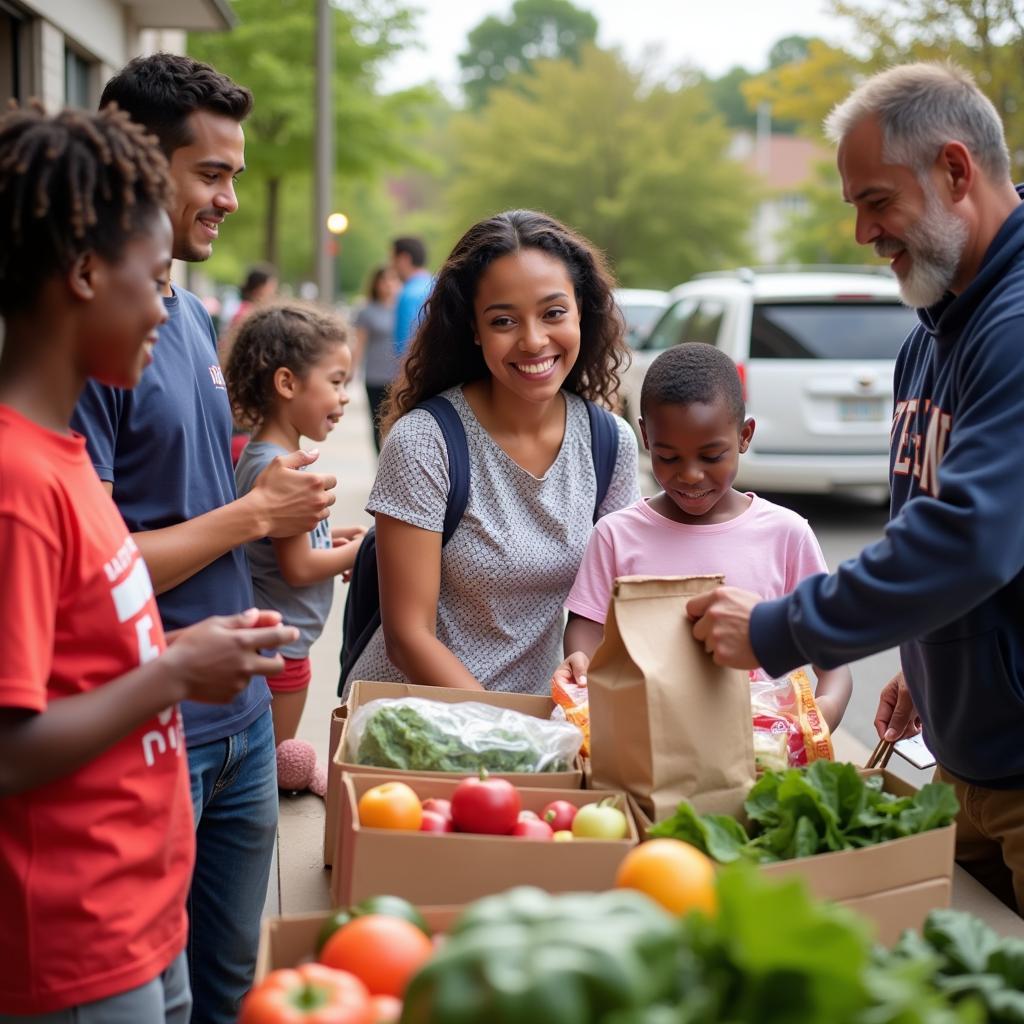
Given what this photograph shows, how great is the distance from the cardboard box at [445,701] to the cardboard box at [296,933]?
1.49 ft

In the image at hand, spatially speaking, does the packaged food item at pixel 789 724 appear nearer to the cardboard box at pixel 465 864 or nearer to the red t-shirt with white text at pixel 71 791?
the cardboard box at pixel 465 864

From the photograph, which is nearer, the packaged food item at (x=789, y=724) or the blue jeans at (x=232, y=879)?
the packaged food item at (x=789, y=724)

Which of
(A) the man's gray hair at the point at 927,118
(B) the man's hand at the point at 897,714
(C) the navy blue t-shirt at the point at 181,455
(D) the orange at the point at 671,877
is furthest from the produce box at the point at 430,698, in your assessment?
(A) the man's gray hair at the point at 927,118

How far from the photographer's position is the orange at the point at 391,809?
6.59ft

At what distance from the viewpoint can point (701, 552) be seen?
2.85 meters

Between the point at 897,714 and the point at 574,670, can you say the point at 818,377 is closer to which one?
the point at 897,714

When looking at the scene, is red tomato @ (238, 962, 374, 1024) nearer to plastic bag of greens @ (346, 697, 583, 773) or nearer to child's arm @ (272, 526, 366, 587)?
plastic bag of greens @ (346, 697, 583, 773)

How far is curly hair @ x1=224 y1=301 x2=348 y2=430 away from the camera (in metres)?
3.96

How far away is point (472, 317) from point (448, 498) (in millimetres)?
487

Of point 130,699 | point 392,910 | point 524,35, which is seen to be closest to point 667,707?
point 392,910

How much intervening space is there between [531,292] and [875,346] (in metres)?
7.74

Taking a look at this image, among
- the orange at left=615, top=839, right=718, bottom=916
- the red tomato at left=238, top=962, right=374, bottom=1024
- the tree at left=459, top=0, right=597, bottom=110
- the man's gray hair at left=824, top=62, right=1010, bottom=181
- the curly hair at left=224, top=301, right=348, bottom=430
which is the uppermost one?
the tree at left=459, top=0, right=597, bottom=110

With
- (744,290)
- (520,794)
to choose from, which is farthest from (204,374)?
(744,290)

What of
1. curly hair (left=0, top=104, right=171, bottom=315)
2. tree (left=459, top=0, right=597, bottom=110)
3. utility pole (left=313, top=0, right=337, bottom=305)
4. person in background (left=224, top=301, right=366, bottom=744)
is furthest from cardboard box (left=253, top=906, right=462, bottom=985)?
tree (left=459, top=0, right=597, bottom=110)
